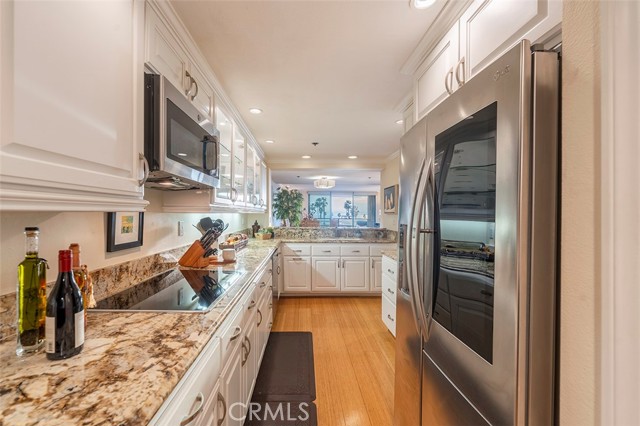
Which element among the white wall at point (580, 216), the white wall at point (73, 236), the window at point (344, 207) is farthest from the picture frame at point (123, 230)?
the window at point (344, 207)

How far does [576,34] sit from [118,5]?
130 cm

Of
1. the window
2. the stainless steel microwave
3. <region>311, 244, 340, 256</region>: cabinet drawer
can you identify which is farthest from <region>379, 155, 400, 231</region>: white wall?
the window

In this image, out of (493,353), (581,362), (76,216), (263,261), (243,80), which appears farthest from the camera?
(263,261)

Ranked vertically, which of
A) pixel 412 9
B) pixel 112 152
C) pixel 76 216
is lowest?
pixel 76 216

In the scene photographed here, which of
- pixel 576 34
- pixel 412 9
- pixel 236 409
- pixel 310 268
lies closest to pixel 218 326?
pixel 236 409

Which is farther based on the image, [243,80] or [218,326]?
[243,80]

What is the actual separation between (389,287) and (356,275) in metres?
1.28

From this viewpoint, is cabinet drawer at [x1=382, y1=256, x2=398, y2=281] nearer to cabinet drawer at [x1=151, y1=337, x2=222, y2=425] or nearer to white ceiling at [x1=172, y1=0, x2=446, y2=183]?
white ceiling at [x1=172, y1=0, x2=446, y2=183]

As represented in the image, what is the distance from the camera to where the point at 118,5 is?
35.5 inches

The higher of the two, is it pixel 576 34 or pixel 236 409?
pixel 576 34

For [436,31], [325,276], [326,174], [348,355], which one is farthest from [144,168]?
[326,174]

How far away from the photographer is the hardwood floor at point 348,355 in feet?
5.82

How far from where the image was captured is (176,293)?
1.34 metres

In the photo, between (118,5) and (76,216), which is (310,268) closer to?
(76,216)
